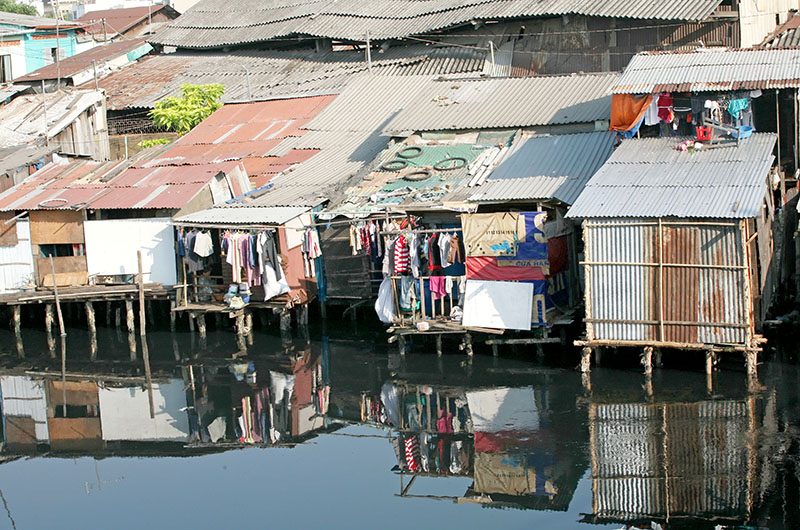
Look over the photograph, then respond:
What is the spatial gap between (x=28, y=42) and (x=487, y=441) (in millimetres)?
38263

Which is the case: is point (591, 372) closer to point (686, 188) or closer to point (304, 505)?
point (686, 188)

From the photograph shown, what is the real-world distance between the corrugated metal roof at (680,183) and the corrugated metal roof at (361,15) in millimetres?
11007

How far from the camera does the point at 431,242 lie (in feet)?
71.7

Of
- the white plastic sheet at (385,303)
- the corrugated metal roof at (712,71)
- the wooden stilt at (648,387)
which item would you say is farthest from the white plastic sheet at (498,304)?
the corrugated metal roof at (712,71)

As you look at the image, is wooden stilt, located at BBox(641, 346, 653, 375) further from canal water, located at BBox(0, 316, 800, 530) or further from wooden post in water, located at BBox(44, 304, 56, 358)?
wooden post in water, located at BBox(44, 304, 56, 358)

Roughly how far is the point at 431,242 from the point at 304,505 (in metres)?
7.98

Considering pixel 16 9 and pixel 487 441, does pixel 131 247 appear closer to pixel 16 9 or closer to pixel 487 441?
pixel 487 441

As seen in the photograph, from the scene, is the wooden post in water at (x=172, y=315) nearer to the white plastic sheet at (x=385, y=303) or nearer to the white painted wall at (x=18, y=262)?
the white painted wall at (x=18, y=262)

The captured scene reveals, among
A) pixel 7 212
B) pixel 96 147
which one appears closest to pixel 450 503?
pixel 7 212

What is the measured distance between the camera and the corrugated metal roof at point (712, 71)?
20297mm

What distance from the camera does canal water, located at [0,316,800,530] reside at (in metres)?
14.7

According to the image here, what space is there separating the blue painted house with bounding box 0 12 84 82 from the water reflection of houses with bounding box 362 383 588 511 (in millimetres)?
32627

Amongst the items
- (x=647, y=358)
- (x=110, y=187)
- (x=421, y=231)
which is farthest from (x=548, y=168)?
(x=110, y=187)

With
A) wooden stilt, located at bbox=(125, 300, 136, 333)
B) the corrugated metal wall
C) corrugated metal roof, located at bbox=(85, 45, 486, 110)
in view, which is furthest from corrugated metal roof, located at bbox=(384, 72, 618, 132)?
wooden stilt, located at bbox=(125, 300, 136, 333)
